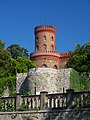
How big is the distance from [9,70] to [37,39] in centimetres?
2999

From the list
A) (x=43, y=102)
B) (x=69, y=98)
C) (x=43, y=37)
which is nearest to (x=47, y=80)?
(x=43, y=102)

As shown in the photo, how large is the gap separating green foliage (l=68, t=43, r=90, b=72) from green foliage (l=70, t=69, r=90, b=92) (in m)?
2.79

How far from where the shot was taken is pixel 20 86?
135 feet

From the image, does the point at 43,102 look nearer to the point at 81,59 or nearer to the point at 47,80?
the point at 47,80

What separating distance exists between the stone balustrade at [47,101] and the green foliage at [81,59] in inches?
885

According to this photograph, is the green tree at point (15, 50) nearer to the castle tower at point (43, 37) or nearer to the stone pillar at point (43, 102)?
the castle tower at point (43, 37)

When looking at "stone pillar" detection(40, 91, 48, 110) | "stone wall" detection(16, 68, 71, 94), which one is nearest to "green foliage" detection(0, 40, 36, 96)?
"stone wall" detection(16, 68, 71, 94)

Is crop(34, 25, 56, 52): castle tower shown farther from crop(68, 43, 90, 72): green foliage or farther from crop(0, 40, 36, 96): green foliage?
crop(68, 43, 90, 72): green foliage

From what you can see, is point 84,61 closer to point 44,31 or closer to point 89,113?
point 89,113

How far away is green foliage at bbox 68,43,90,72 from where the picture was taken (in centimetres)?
4409

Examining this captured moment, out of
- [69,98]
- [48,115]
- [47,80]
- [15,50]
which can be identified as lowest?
[48,115]

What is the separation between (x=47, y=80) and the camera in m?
40.0

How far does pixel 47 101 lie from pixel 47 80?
68.5ft

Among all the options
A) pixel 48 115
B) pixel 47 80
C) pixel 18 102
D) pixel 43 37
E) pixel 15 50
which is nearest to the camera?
pixel 48 115
